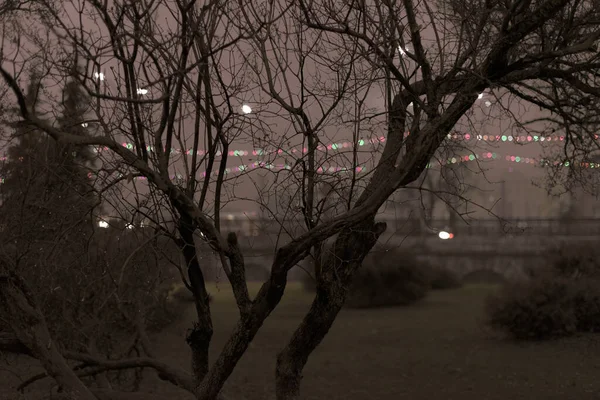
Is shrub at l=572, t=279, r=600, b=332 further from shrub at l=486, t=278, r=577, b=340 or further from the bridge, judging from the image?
the bridge

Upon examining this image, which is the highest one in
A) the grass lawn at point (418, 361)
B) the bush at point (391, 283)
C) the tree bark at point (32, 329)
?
the tree bark at point (32, 329)

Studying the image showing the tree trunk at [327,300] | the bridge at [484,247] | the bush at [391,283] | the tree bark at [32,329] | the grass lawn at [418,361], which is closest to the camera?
the tree trunk at [327,300]

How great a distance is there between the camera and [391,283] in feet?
81.7

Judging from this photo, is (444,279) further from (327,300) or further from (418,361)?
(327,300)

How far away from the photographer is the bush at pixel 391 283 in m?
24.5

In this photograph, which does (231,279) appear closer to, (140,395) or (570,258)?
(140,395)

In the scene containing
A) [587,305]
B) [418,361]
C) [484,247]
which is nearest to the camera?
[587,305]

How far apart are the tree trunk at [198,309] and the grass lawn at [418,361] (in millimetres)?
6461

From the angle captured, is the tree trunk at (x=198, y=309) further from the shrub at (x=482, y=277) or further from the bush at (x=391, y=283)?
the shrub at (x=482, y=277)

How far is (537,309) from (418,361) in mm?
2731

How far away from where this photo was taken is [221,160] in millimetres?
5188

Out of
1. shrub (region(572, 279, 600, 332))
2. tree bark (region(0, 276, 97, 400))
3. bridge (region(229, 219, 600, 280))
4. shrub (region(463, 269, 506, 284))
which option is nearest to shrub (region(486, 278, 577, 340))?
shrub (region(572, 279, 600, 332))

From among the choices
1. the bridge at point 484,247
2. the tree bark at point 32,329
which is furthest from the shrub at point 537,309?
the bridge at point 484,247

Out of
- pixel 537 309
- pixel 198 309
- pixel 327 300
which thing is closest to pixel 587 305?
pixel 537 309
